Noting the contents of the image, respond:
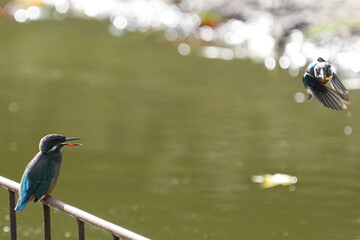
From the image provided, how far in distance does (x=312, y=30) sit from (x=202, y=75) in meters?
2.12

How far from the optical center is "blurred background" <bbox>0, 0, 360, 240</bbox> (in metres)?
7.98

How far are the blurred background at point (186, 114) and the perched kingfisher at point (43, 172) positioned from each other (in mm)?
3512

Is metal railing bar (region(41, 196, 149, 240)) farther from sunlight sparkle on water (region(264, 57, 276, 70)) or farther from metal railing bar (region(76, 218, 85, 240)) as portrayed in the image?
sunlight sparkle on water (region(264, 57, 276, 70))

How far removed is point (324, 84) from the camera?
9.61 feet

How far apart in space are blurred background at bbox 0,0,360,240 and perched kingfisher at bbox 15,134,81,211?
3512 millimetres

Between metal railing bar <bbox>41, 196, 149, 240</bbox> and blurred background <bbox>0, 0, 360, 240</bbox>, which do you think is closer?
metal railing bar <bbox>41, 196, 149, 240</bbox>

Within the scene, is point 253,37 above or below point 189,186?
above

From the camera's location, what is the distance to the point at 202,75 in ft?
40.9

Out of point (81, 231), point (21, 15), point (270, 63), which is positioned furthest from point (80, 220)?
point (21, 15)

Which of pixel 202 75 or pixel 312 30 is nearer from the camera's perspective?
pixel 202 75

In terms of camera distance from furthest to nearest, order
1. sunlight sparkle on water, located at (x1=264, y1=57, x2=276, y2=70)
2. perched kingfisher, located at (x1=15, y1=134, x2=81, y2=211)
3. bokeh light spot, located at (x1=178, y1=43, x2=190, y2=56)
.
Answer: bokeh light spot, located at (x1=178, y1=43, x2=190, y2=56), sunlight sparkle on water, located at (x1=264, y1=57, x2=276, y2=70), perched kingfisher, located at (x1=15, y1=134, x2=81, y2=211)

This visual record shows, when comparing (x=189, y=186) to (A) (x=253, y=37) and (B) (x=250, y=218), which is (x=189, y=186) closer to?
(B) (x=250, y=218)

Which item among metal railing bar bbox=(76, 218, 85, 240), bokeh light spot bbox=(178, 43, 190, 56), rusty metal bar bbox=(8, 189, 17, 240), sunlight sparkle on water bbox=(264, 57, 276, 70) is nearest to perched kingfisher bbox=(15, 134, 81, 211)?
rusty metal bar bbox=(8, 189, 17, 240)

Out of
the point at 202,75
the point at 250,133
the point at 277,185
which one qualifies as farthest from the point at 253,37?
the point at 277,185
